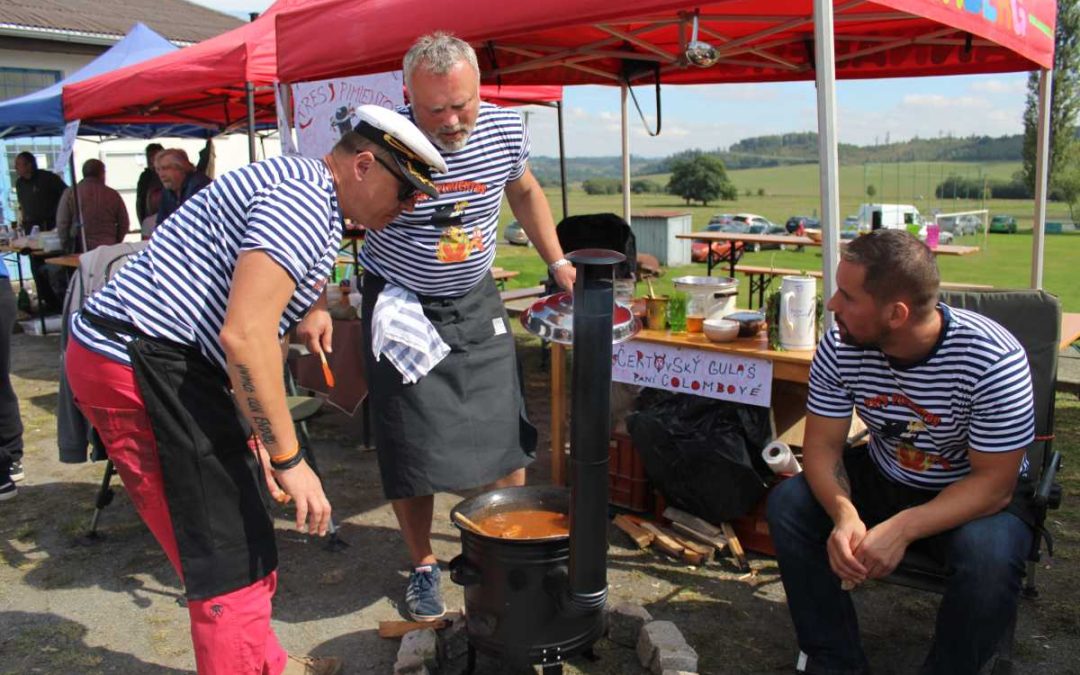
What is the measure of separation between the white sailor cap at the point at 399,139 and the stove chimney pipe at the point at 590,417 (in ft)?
1.64

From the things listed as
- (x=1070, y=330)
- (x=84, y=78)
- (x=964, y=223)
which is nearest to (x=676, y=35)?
(x=1070, y=330)

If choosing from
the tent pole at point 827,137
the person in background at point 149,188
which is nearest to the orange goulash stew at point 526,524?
the tent pole at point 827,137

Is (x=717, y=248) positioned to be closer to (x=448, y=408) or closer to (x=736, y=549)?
(x=736, y=549)

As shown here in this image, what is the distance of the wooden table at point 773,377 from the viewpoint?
349 centimetres

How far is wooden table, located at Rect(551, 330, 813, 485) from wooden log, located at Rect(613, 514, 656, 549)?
19.3 inches

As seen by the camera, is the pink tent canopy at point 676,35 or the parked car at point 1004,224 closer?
the pink tent canopy at point 676,35

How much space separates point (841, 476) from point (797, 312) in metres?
0.98

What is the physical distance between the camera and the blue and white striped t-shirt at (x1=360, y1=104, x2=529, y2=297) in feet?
9.61

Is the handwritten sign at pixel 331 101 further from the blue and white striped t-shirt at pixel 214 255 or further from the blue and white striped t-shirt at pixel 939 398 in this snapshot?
the blue and white striped t-shirt at pixel 939 398

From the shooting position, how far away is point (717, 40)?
200 inches

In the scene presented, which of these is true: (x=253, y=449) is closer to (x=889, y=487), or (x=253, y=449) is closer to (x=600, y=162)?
(x=889, y=487)

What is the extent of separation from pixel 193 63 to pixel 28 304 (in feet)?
21.1

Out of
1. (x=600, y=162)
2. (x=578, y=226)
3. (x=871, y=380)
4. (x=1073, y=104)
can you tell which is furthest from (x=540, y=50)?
(x=600, y=162)

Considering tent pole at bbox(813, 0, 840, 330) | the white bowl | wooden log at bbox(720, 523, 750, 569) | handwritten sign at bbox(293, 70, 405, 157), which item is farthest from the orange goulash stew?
handwritten sign at bbox(293, 70, 405, 157)
